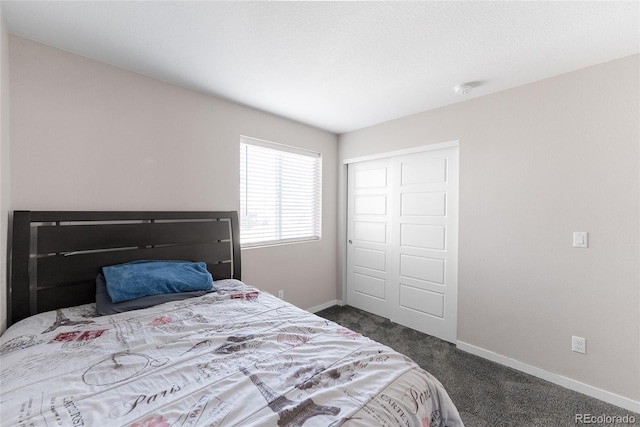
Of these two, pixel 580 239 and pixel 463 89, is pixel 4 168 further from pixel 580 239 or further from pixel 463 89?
pixel 580 239

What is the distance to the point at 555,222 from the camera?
6.84ft

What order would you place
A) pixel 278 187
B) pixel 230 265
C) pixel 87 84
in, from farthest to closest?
1. pixel 278 187
2. pixel 230 265
3. pixel 87 84

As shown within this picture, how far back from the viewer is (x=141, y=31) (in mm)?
1608

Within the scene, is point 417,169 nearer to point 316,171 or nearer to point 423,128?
point 423,128

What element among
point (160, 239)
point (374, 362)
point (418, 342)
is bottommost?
point (418, 342)

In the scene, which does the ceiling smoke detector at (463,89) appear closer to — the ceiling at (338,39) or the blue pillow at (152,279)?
the ceiling at (338,39)

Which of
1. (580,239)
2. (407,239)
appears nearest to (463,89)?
(580,239)

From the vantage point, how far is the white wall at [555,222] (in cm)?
182

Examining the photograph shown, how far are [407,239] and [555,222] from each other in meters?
1.32

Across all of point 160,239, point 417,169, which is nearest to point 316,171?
point 417,169

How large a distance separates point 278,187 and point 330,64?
1570mm

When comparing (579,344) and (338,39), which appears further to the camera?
(579,344)

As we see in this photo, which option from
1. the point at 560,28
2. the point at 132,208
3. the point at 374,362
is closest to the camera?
the point at 374,362

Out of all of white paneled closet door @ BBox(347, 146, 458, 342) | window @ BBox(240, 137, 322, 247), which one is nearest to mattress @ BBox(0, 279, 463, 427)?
window @ BBox(240, 137, 322, 247)
